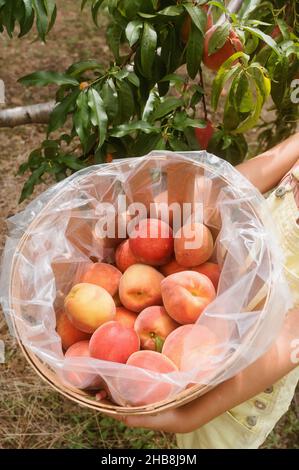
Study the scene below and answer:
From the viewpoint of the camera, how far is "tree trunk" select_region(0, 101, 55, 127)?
1425mm

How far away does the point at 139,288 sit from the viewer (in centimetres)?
96

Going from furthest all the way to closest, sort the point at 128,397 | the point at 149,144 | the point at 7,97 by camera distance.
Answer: the point at 7,97
the point at 149,144
the point at 128,397

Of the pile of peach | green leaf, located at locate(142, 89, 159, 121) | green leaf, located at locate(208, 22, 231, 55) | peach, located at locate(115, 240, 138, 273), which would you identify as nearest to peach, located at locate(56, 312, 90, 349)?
the pile of peach

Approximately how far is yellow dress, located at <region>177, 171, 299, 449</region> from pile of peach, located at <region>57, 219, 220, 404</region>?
136mm

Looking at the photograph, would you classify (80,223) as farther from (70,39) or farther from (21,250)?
(70,39)

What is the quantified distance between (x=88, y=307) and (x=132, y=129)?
350 millimetres

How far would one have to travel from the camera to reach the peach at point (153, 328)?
36.6 inches

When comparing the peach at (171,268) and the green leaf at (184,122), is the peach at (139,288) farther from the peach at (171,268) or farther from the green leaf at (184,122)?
the green leaf at (184,122)

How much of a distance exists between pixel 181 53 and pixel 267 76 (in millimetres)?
191

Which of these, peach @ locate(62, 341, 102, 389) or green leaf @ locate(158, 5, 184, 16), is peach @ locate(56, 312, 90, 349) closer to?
peach @ locate(62, 341, 102, 389)

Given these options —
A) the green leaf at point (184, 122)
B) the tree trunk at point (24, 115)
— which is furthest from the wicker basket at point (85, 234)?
the tree trunk at point (24, 115)

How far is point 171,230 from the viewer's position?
1.03m

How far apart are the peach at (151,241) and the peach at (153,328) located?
109 millimetres
